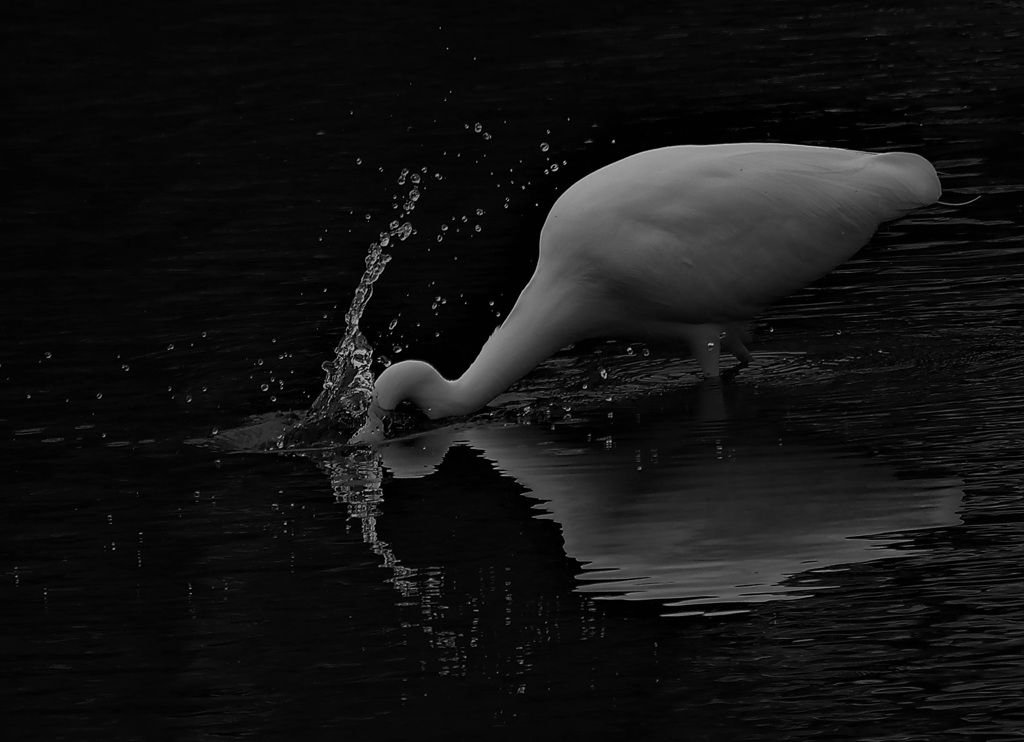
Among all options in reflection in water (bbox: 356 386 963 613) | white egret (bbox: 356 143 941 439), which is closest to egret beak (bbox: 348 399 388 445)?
white egret (bbox: 356 143 941 439)

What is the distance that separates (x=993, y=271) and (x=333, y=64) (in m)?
14.8

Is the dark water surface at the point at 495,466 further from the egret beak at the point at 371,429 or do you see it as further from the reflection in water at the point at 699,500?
the egret beak at the point at 371,429

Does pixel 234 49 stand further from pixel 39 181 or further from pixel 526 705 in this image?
pixel 526 705

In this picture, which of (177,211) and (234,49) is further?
(234,49)

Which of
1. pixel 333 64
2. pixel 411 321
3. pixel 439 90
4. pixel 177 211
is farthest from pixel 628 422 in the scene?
pixel 333 64

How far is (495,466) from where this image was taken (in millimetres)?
11398

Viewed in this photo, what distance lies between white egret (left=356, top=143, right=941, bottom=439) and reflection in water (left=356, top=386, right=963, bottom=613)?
22.2 inches

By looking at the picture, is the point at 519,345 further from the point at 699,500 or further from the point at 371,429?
the point at 699,500

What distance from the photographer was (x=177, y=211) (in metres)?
19.4

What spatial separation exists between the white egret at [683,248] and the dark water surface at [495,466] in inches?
15.8

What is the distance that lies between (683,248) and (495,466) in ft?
6.57

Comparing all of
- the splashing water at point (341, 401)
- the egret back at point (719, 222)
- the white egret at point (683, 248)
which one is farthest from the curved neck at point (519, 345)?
the splashing water at point (341, 401)

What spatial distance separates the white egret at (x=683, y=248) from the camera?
12.2m

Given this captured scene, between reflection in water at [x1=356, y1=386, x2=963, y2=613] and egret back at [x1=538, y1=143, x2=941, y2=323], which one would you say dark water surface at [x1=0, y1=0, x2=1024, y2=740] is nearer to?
reflection in water at [x1=356, y1=386, x2=963, y2=613]
